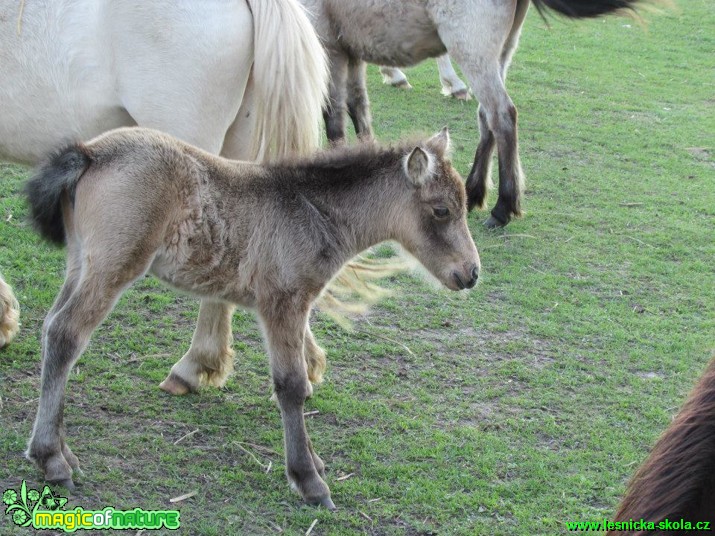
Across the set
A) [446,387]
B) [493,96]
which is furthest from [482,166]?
[446,387]

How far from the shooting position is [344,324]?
4.38m

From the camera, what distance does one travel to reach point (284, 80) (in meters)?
4.02

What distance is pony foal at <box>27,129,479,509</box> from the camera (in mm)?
3203

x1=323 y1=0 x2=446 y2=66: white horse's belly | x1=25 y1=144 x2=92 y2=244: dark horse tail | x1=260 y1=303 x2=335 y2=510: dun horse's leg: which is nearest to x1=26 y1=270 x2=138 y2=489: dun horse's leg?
x1=25 y1=144 x2=92 y2=244: dark horse tail

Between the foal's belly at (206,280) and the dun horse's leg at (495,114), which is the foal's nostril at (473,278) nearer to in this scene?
the foal's belly at (206,280)

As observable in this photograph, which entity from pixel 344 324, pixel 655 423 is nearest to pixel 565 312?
pixel 655 423

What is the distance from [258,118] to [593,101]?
7.58 metres

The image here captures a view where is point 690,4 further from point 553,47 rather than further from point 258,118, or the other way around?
point 258,118

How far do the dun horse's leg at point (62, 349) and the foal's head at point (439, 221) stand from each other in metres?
1.17

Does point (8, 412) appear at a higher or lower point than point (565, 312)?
higher

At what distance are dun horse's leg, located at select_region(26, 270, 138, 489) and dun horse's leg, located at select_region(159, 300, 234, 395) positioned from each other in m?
0.91

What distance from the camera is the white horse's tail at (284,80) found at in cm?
401

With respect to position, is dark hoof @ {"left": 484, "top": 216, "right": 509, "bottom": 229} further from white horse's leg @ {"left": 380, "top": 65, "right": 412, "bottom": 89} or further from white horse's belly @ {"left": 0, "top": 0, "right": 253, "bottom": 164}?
white horse's leg @ {"left": 380, "top": 65, "right": 412, "bottom": 89}

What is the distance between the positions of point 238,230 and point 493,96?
3783 millimetres
